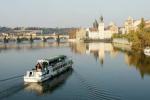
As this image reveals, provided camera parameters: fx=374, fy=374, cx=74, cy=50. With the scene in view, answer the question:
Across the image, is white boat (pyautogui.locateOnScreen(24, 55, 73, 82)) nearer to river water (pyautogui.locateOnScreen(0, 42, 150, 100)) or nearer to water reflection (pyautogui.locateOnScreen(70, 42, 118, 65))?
river water (pyautogui.locateOnScreen(0, 42, 150, 100))

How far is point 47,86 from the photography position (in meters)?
21.8

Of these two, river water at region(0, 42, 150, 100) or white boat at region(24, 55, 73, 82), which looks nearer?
river water at region(0, 42, 150, 100)

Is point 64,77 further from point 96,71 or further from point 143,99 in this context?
point 143,99

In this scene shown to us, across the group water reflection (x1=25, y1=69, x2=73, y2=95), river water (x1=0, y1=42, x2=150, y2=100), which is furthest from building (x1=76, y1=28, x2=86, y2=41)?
water reflection (x1=25, y1=69, x2=73, y2=95)

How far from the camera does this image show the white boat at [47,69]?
22422 millimetres

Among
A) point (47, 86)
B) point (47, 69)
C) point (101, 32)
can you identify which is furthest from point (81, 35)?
point (47, 86)

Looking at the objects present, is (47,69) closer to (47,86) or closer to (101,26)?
(47,86)

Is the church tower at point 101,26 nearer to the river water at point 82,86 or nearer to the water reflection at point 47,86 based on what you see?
the river water at point 82,86

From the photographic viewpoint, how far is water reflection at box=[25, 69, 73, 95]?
20.3 metres

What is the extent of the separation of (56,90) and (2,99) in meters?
3.85

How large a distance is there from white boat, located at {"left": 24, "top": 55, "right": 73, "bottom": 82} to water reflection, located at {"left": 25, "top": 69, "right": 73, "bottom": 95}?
0.42 m

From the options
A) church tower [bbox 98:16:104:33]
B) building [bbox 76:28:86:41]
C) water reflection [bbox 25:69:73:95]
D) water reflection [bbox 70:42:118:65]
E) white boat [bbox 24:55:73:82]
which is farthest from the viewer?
church tower [bbox 98:16:104:33]

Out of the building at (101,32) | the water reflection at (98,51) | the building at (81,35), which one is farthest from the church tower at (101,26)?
the water reflection at (98,51)

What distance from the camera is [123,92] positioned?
19531mm
